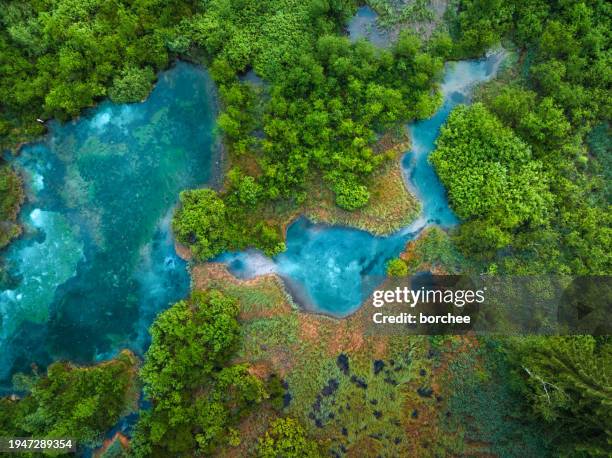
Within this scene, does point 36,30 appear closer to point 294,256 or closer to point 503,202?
point 294,256

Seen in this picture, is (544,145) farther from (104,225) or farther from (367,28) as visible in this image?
(104,225)

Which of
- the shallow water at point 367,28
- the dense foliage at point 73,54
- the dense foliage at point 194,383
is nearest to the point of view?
the dense foliage at point 194,383

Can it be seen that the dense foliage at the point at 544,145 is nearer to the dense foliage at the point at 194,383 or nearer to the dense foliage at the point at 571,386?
the dense foliage at the point at 571,386

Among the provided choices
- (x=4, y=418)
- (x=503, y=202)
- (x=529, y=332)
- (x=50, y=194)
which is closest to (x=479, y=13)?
(x=503, y=202)

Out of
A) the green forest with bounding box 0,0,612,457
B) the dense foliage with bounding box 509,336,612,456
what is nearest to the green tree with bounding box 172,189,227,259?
the green forest with bounding box 0,0,612,457

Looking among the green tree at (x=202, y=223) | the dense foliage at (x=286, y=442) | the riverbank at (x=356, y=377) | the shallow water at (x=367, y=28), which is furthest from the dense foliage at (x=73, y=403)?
the shallow water at (x=367, y=28)

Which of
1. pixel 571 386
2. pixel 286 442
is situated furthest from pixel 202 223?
pixel 571 386

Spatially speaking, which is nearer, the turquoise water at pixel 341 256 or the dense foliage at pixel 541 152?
the dense foliage at pixel 541 152
